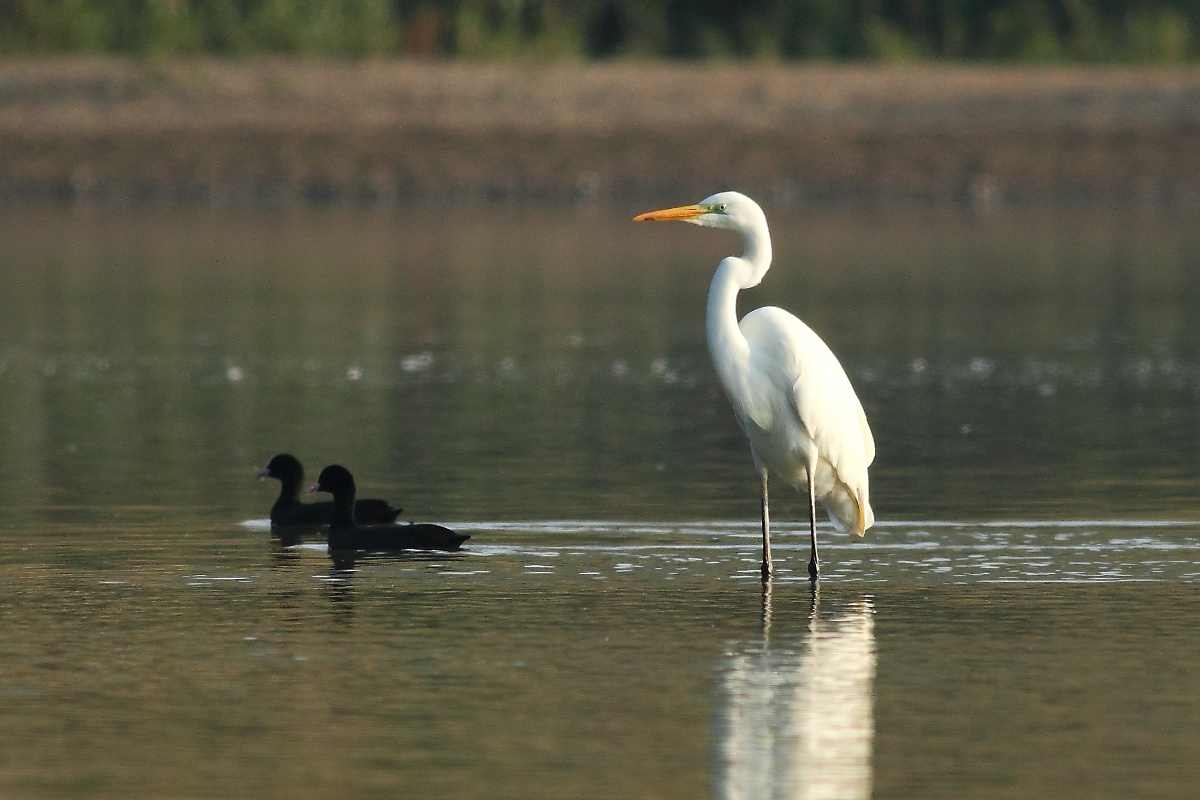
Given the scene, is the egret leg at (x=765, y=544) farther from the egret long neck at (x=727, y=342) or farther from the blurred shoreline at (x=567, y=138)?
the blurred shoreline at (x=567, y=138)

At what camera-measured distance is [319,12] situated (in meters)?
46.6

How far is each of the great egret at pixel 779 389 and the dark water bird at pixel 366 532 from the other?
1.53 meters

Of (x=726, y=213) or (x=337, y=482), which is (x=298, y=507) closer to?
(x=337, y=482)

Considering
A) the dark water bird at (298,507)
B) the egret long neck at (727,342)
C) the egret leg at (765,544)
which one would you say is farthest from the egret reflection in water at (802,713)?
the dark water bird at (298,507)

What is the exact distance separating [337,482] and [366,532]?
55cm

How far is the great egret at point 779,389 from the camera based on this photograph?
12.0 m

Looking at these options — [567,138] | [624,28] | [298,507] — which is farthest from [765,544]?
[624,28]

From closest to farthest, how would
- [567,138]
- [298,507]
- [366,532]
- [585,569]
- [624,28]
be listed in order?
1. [585,569]
2. [366,532]
3. [298,507]
4. [567,138]
5. [624,28]

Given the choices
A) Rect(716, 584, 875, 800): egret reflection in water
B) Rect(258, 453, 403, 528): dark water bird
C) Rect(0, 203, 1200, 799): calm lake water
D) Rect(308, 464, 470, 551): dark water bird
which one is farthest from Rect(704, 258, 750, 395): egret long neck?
Rect(258, 453, 403, 528): dark water bird

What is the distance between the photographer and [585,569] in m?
12.2

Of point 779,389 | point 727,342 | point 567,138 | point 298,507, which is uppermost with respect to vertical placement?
point 567,138

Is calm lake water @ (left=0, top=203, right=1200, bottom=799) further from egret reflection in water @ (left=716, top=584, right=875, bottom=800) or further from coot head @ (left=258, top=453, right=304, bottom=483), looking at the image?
coot head @ (left=258, top=453, right=304, bottom=483)

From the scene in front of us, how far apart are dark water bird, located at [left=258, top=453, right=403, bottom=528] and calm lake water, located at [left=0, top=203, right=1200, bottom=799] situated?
0.64 feet

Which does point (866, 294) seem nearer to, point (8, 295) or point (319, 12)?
point (8, 295)
